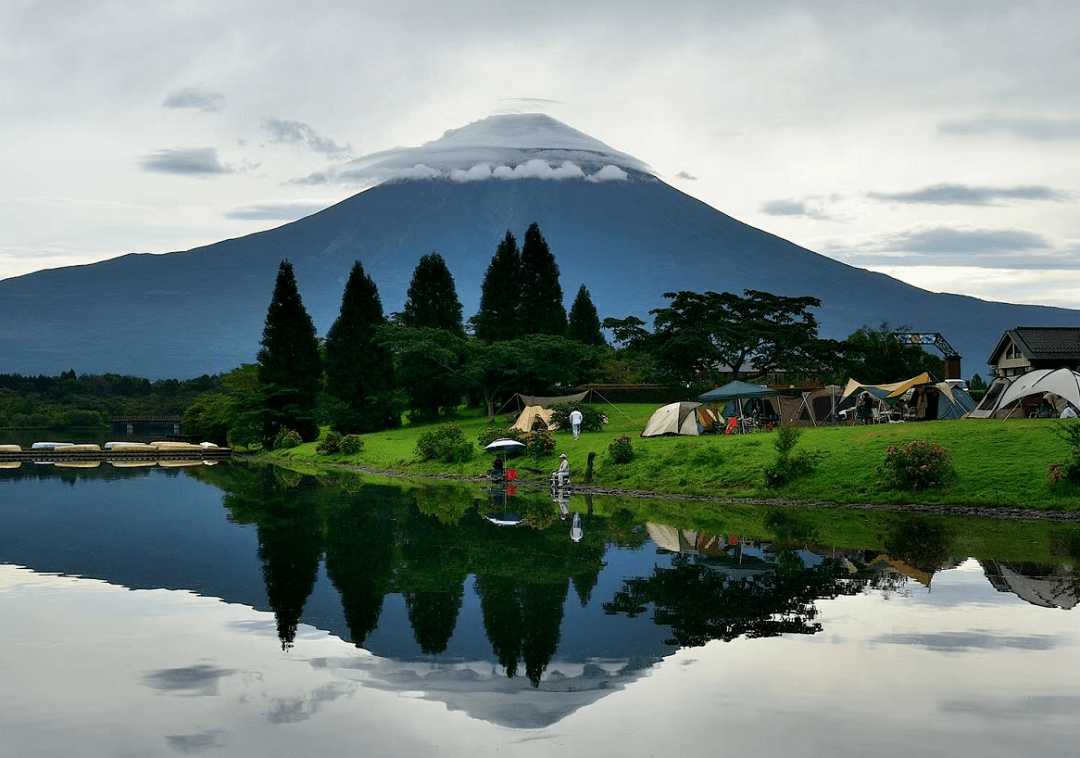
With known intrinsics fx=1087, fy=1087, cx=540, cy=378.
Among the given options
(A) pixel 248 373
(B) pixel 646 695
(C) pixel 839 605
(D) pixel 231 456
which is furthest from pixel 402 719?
(A) pixel 248 373

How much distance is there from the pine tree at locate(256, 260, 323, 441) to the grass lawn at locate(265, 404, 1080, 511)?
25.7 metres

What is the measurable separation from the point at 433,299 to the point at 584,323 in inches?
998

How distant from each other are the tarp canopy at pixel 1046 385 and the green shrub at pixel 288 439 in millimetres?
45332

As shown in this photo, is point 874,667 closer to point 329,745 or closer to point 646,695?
Answer: point 646,695

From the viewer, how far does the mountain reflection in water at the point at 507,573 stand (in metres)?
14.3

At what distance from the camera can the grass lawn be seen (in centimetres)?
3009

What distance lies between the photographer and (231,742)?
10734mm

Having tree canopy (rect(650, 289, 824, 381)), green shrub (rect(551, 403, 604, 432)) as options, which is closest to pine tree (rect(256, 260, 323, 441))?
tree canopy (rect(650, 289, 824, 381))

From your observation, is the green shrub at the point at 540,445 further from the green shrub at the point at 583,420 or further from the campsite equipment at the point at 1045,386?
the campsite equipment at the point at 1045,386

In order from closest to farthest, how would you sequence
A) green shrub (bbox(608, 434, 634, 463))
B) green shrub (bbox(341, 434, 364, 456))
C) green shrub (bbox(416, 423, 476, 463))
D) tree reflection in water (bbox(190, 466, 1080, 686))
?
1. tree reflection in water (bbox(190, 466, 1080, 686))
2. green shrub (bbox(608, 434, 634, 463))
3. green shrub (bbox(416, 423, 476, 463))
4. green shrub (bbox(341, 434, 364, 456))

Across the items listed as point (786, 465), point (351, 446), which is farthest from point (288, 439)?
point (786, 465)

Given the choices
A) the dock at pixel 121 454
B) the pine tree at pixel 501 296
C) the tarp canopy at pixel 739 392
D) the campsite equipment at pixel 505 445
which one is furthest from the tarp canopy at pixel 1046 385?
the dock at pixel 121 454

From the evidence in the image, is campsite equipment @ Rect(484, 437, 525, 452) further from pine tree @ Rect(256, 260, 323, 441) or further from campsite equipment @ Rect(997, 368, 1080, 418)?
pine tree @ Rect(256, 260, 323, 441)

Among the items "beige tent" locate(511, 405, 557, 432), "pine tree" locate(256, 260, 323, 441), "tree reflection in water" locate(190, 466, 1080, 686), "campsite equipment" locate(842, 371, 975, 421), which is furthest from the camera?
"pine tree" locate(256, 260, 323, 441)
